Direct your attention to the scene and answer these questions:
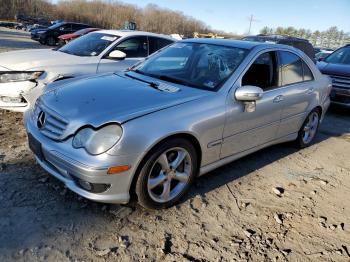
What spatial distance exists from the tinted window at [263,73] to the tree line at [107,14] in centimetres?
6152

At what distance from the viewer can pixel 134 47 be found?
22.1ft

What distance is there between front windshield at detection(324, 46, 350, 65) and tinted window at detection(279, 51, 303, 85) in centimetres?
482

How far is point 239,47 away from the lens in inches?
164

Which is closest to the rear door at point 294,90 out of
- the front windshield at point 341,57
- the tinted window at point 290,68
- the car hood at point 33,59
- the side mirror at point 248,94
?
the tinted window at point 290,68

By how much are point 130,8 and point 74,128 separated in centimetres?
8689

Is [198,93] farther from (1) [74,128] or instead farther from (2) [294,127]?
(2) [294,127]

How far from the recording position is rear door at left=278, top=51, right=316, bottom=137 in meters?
4.45

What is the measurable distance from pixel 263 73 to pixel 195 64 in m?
0.83

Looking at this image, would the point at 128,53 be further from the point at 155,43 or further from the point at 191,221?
the point at 191,221

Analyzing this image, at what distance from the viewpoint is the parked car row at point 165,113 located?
2.84 m

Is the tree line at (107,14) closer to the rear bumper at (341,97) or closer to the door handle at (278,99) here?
the rear bumper at (341,97)

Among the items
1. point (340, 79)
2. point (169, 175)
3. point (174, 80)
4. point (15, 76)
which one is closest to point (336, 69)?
point (340, 79)

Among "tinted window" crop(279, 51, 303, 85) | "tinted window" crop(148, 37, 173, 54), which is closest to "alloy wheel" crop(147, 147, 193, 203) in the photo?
"tinted window" crop(279, 51, 303, 85)

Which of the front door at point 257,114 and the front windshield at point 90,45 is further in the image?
the front windshield at point 90,45
